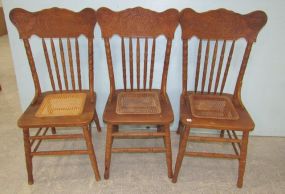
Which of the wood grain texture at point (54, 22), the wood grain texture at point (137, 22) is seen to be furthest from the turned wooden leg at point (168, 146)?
the wood grain texture at point (54, 22)

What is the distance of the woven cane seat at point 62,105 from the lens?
57.5 inches

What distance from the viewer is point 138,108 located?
59.4 inches

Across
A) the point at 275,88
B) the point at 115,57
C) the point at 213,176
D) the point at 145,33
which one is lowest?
the point at 213,176

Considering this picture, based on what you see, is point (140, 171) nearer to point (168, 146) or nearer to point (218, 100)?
point (168, 146)

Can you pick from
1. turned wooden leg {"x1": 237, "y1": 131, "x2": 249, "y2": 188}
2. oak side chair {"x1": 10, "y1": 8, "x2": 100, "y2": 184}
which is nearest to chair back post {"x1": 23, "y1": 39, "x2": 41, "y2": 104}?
oak side chair {"x1": 10, "y1": 8, "x2": 100, "y2": 184}

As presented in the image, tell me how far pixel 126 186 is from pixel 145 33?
0.90m

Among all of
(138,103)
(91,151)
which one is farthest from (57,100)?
(138,103)

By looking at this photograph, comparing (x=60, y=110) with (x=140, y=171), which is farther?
(x=140, y=171)

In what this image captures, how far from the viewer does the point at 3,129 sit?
6.68 feet

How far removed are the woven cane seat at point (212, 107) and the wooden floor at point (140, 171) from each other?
0.42 m

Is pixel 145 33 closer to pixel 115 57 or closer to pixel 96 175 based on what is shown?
pixel 115 57

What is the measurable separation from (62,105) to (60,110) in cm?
5

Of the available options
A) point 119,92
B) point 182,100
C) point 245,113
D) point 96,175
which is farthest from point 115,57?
point 245,113

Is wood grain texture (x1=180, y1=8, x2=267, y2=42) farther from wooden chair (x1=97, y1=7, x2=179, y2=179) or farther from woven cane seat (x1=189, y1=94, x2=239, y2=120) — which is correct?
woven cane seat (x1=189, y1=94, x2=239, y2=120)
